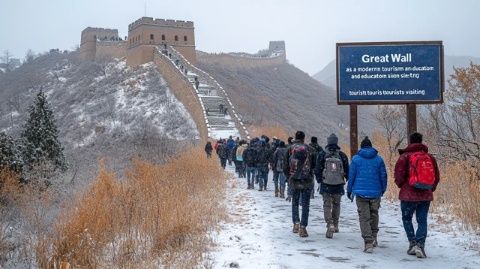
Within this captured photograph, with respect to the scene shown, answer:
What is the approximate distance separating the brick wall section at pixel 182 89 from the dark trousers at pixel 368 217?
82.2 feet

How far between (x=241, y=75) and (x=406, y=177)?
6555 cm

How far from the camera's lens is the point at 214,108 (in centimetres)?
3834

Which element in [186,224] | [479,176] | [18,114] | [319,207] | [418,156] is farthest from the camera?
[18,114]

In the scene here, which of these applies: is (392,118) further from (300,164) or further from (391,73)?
(300,164)

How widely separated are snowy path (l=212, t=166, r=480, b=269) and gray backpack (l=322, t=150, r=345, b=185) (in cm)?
90

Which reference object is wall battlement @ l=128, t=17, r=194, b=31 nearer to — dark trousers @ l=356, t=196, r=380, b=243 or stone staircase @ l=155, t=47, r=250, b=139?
stone staircase @ l=155, t=47, r=250, b=139

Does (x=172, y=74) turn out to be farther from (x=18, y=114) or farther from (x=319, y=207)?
(x=319, y=207)

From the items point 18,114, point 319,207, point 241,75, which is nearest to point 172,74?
point 241,75

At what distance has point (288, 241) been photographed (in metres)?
7.58

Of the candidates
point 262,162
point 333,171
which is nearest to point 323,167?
point 333,171

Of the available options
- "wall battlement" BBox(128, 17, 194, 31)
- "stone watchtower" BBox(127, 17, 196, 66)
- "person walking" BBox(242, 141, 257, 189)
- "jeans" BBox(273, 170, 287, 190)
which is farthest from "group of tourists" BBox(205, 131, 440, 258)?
"wall battlement" BBox(128, 17, 194, 31)

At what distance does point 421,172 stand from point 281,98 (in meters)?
59.8

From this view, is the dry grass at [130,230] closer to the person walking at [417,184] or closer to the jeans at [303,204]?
the jeans at [303,204]

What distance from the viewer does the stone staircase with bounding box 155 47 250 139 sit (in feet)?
106
